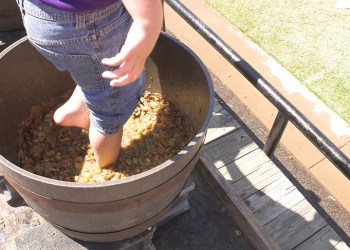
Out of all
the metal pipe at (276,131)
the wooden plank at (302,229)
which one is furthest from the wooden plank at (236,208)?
the metal pipe at (276,131)

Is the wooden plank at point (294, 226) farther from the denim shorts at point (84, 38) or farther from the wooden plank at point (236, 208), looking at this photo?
the denim shorts at point (84, 38)

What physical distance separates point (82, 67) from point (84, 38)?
0.11 meters

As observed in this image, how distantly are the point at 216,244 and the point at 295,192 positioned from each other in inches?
20.3

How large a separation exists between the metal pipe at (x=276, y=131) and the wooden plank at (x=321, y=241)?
0.48 metres

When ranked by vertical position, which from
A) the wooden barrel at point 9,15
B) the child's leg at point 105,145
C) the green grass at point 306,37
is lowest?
the green grass at point 306,37

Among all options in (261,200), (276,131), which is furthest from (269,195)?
(276,131)

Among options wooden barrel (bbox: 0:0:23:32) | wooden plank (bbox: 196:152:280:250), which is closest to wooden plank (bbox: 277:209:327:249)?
wooden plank (bbox: 196:152:280:250)

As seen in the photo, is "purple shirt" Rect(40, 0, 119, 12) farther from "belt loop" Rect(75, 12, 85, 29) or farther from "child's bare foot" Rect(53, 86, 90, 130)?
"child's bare foot" Rect(53, 86, 90, 130)

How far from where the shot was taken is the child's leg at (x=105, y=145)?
148 centimetres

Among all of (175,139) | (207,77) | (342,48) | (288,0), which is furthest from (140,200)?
(288,0)

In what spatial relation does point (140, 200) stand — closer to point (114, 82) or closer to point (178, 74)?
point (114, 82)

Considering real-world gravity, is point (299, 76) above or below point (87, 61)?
below

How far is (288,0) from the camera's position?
15.0ft

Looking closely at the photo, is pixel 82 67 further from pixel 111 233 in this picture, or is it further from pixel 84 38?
pixel 111 233
